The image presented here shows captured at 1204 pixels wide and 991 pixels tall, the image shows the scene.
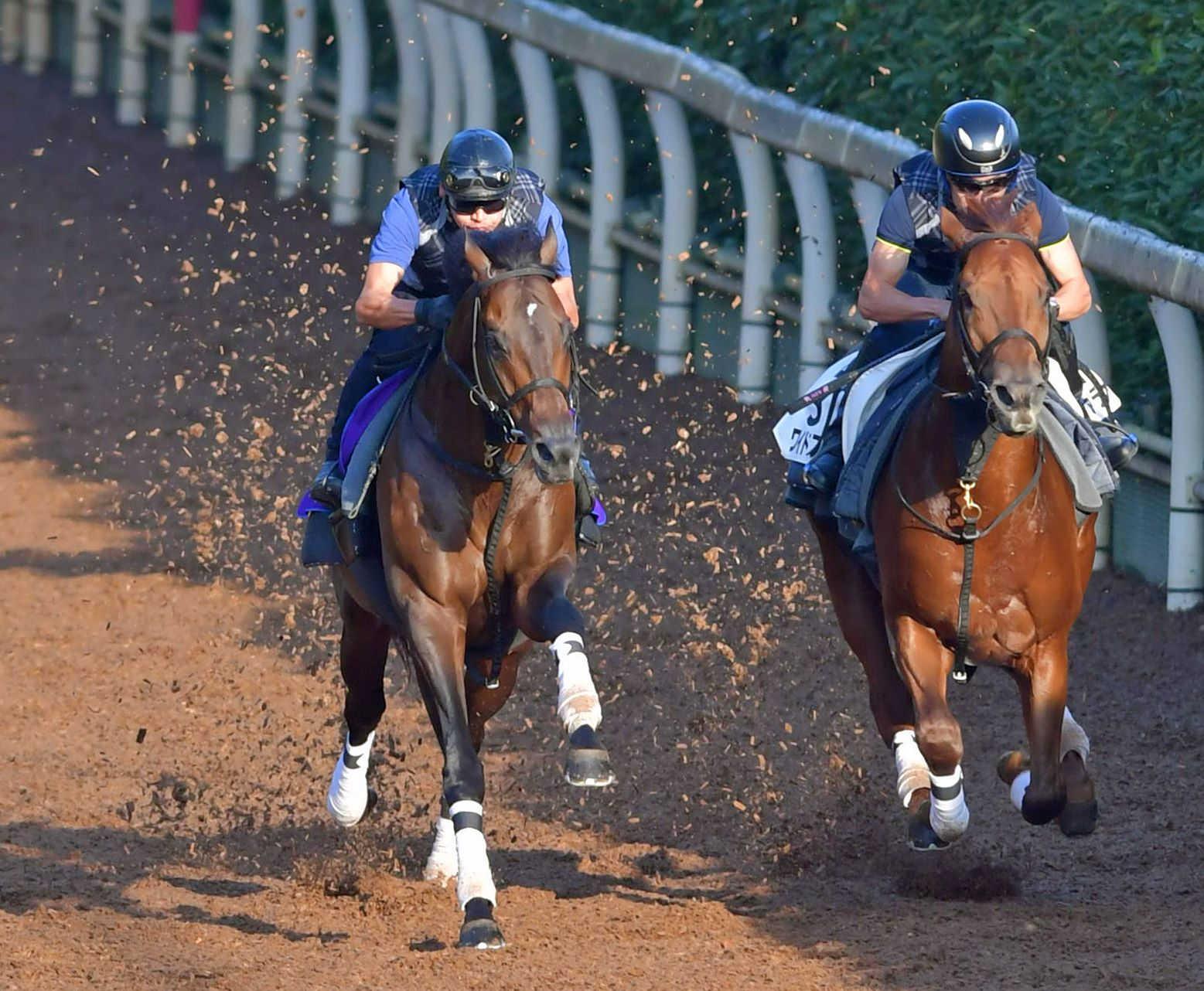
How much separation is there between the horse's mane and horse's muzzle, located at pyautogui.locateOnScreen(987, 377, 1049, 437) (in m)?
1.29

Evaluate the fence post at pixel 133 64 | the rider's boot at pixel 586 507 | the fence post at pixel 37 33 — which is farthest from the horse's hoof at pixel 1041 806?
the fence post at pixel 37 33

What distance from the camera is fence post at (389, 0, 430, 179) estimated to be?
551 inches

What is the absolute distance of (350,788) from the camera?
795 cm

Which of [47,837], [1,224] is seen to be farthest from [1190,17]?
[1,224]

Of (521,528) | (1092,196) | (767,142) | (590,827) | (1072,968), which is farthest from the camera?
(767,142)

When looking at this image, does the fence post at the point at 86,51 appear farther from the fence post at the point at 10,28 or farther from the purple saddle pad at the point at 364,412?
the purple saddle pad at the point at 364,412

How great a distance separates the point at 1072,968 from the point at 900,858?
4.69ft

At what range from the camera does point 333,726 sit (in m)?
9.35

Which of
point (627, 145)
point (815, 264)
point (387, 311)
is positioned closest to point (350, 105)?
point (627, 145)

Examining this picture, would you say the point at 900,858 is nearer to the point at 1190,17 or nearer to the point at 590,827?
the point at 590,827

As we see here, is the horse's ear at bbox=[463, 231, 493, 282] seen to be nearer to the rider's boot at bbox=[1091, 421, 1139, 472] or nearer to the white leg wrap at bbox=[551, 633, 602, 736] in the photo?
the white leg wrap at bbox=[551, 633, 602, 736]

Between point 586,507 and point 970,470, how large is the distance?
1148mm

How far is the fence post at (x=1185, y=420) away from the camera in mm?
9164

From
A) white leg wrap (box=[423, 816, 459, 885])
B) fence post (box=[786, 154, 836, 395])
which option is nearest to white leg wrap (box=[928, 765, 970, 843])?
white leg wrap (box=[423, 816, 459, 885])
